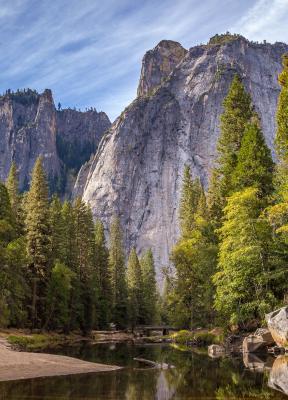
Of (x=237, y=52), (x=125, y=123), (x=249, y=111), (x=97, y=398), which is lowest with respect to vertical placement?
(x=97, y=398)

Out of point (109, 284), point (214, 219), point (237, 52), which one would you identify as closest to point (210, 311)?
→ point (214, 219)

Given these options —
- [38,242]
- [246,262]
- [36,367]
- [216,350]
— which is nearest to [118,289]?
[38,242]

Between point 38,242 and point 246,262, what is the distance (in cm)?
2011

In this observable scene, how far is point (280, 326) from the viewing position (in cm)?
2269

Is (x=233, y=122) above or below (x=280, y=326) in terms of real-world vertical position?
above

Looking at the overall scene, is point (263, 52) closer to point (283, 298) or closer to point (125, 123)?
point (125, 123)

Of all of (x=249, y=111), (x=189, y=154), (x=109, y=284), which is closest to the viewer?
(x=249, y=111)

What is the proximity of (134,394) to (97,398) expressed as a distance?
1.31 meters

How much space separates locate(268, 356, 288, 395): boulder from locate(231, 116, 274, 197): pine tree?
1443cm

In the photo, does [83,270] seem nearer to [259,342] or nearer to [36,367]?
[259,342]

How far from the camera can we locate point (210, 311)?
1613 inches

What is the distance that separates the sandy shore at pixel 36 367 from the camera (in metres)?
16.8

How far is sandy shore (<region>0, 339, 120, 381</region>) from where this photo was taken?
1684cm

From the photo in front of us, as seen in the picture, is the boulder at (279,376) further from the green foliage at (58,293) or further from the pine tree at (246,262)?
the green foliage at (58,293)
